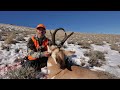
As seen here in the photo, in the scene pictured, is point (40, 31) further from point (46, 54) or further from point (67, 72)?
point (67, 72)

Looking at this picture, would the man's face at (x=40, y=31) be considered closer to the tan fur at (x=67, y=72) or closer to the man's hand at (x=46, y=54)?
the man's hand at (x=46, y=54)

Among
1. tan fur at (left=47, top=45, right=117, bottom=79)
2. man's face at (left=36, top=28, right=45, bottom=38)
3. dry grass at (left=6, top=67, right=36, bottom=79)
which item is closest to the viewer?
tan fur at (left=47, top=45, right=117, bottom=79)

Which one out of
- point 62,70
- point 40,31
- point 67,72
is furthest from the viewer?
point 40,31

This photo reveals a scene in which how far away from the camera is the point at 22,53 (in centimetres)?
1052

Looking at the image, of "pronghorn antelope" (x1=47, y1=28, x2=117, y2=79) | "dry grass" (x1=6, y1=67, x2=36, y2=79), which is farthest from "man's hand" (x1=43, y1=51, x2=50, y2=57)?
"dry grass" (x1=6, y1=67, x2=36, y2=79)

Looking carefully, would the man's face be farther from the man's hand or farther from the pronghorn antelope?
the pronghorn antelope

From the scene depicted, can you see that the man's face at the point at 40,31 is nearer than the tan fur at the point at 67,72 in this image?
No

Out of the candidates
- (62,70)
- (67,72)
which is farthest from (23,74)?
(67,72)

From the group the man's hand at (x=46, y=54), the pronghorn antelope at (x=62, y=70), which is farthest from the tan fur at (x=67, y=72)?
the man's hand at (x=46, y=54)

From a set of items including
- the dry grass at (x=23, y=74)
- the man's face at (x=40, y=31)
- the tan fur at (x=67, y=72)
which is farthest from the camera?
the man's face at (x=40, y=31)

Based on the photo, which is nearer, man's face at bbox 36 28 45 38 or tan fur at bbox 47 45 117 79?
tan fur at bbox 47 45 117 79
